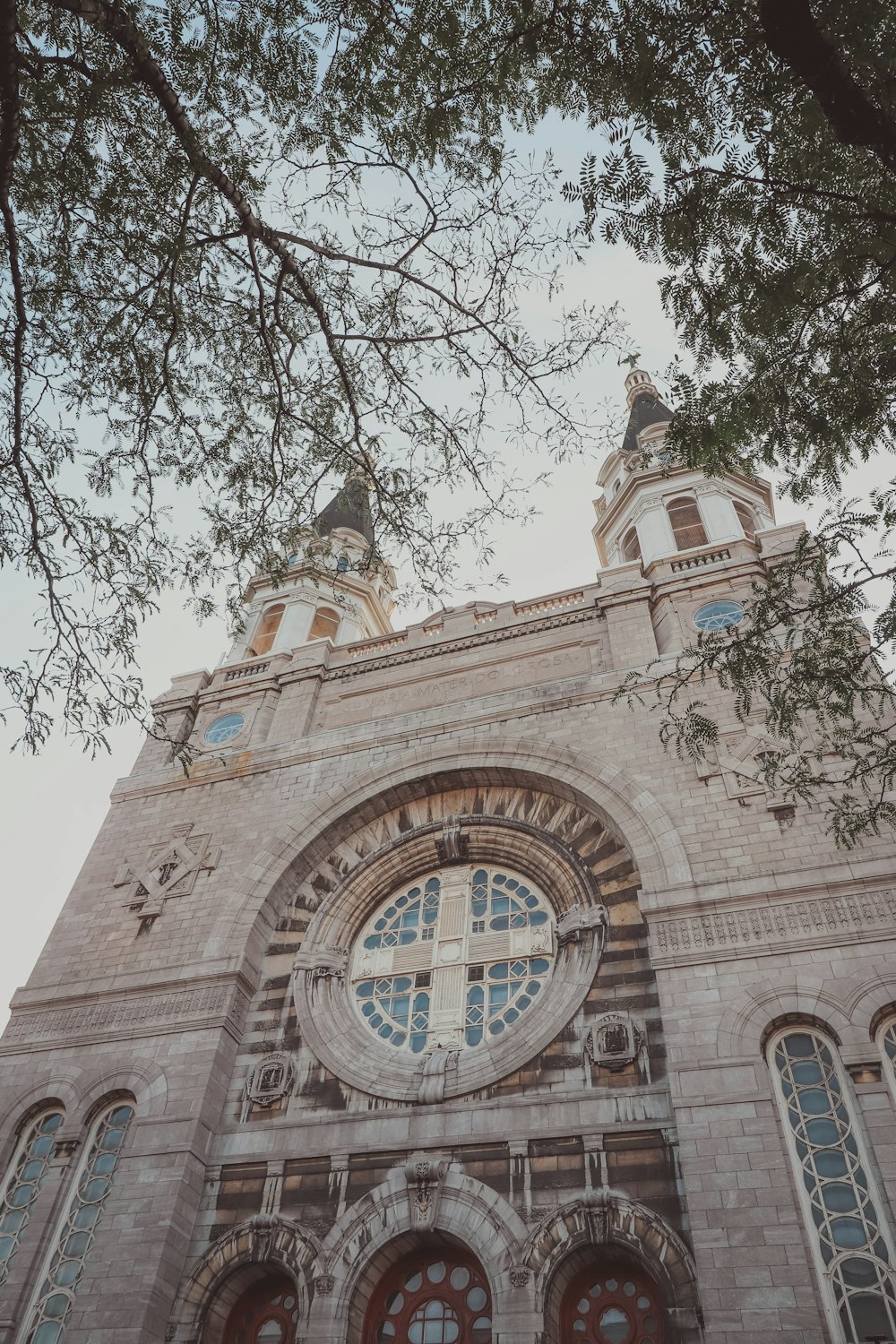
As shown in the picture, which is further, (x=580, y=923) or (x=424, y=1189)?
Answer: (x=580, y=923)

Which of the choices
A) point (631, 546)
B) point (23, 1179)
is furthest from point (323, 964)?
point (631, 546)

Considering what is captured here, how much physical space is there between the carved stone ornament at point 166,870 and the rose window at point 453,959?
2962mm

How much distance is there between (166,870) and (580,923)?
6.82 metres

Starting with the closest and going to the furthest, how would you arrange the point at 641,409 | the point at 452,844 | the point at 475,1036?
1. the point at 475,1036
2. the point at 452,844
3. the point at 641,409

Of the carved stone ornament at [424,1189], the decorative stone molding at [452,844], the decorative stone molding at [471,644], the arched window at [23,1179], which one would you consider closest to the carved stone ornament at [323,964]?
the decorative stone molding at [452,844]

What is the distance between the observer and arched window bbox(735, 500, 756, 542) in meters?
19.2

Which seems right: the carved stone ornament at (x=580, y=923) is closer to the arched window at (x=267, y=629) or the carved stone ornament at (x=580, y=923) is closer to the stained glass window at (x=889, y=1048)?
the stained glass window at (x=889, y=1048)

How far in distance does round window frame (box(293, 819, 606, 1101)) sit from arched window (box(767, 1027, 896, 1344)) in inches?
104

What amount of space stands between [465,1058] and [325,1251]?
2.51 m

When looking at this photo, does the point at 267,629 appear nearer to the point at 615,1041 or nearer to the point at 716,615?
the point at 716,615

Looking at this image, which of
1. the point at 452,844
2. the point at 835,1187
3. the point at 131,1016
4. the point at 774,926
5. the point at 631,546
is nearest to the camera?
the point at 835,1187

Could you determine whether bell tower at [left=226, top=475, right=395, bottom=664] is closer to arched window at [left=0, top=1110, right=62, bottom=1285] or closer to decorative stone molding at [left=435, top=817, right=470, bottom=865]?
decorative stone molding at [left=435, top=817, right=470, bottom=865]

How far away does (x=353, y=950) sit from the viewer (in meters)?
13.3

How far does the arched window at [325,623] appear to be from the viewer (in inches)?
867
